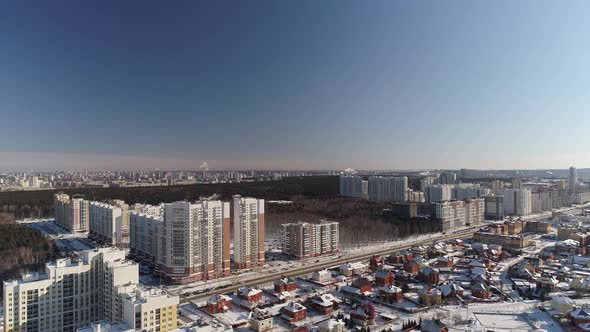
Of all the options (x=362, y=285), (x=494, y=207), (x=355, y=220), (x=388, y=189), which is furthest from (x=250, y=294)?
Answer: (x=388, y=189)

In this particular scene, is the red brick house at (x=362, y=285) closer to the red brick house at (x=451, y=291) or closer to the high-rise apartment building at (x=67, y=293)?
the red brick house at (x=451, y=291)

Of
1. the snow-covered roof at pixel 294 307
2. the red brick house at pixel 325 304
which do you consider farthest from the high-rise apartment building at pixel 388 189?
the snow-covered roof at pixel 294 307

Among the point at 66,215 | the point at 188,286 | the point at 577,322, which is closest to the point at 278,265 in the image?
the point at 188,286

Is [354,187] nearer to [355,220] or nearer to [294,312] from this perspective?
[355,220]

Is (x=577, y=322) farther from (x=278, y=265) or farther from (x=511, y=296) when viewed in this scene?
(x=278, y=265)

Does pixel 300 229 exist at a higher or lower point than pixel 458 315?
higher

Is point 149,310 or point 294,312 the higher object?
point 149,310
